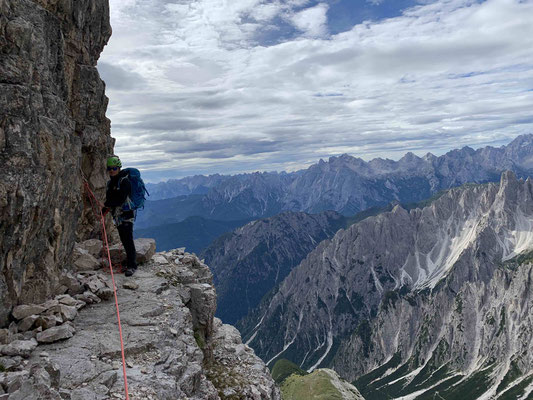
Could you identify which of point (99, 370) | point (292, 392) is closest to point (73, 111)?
point (99, 370)

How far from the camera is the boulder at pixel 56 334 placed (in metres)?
14.1

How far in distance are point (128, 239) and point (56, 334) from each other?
7971mm

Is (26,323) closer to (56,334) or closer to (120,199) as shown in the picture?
(56,334)

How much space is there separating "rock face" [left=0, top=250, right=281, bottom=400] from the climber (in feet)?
10.5

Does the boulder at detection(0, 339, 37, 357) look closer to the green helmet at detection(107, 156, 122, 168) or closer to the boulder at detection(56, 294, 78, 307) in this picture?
the boulder at detection(56, 294, 78, 307)

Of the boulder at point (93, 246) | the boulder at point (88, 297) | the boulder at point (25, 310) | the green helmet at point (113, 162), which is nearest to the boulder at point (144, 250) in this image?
the boulder at point (93, 246)

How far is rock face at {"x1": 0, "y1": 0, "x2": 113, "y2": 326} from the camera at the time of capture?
1463 cm

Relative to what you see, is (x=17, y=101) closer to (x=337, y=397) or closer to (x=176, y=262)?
(x=176, y=262)

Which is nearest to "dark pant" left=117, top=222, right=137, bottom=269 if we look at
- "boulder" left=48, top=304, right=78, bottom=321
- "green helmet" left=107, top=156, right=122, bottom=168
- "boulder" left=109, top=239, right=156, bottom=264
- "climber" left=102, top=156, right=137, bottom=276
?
"climber" left=102, top=156, right=137, bottom=276

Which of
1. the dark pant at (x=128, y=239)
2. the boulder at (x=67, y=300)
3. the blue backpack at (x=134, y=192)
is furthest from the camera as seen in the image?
the dark pant at (x=128, y=239)

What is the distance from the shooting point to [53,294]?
669 inches

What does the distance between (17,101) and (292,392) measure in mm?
205227

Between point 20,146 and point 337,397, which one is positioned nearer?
point 20,146

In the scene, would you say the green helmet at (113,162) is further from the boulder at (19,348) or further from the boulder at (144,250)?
the boulder at (19,348)
